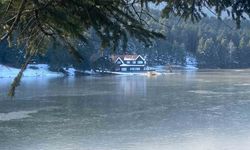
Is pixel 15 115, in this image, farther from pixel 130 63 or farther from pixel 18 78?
pixel 130 63

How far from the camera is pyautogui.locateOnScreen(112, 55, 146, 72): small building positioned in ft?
308

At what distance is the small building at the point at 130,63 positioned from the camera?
93.8 metres

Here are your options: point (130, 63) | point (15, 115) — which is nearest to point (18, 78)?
point (15, 115)

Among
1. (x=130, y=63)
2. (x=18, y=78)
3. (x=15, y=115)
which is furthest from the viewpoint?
(x=130, y=63)

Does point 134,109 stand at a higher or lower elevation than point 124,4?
lower

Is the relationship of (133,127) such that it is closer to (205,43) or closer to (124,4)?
(124,4)

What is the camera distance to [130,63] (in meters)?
98.9

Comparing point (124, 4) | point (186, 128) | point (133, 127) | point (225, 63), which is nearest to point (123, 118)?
point (133, 127)

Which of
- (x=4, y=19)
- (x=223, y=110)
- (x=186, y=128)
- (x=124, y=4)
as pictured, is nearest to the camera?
(x=4, y=19)

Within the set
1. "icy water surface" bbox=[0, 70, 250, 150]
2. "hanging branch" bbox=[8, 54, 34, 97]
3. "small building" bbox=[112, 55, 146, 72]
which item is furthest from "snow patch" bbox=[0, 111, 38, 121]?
"small building" bbox=[112, 55, 146, 72]

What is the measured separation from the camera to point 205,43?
126938 millimetres

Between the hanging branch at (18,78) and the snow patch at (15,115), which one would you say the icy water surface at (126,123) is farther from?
the hanging branch at (18,78)

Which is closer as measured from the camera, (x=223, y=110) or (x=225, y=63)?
(x=223, y=110)

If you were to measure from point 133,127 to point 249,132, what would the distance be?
472 centimetres
